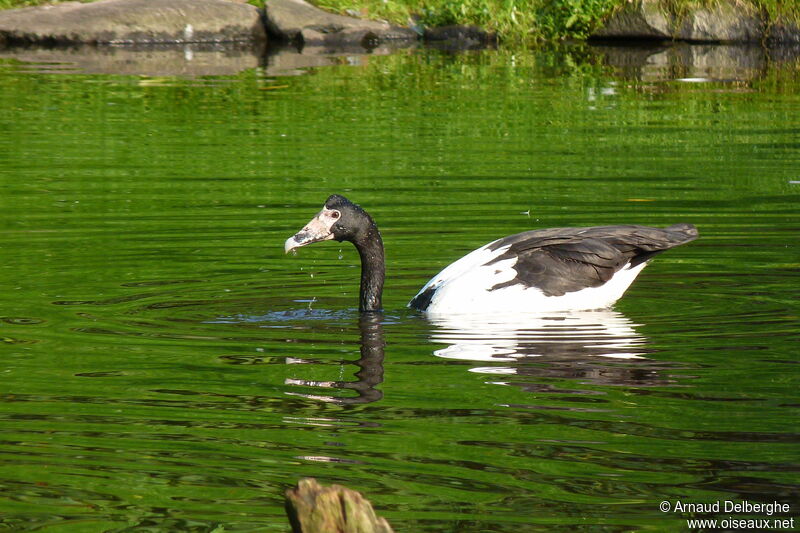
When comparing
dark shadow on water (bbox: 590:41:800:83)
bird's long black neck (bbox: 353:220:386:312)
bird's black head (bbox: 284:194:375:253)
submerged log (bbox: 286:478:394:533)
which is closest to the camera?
submerged log (bbox: 286:478:394:533)

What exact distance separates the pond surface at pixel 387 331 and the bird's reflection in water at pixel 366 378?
0.02 m

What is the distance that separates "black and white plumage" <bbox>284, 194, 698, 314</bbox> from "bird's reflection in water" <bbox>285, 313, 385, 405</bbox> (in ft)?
1.96

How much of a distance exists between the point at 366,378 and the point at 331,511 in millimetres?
3521

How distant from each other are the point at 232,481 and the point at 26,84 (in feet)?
57.9

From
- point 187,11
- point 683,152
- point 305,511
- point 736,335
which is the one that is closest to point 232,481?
point 305,511

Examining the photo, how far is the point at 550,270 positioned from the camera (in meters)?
9.16

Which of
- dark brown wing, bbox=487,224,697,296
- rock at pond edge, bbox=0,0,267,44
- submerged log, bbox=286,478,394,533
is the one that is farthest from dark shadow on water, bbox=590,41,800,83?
submerged log, bbox=286,478,394,533

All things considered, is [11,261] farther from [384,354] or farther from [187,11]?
[187,11]

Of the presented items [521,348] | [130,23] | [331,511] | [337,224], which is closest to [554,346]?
[521,348]

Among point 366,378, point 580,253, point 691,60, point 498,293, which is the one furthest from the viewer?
point 691,60

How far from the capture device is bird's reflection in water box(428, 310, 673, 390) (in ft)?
24.1

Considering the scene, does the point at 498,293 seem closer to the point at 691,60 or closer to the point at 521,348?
the point at 521,348

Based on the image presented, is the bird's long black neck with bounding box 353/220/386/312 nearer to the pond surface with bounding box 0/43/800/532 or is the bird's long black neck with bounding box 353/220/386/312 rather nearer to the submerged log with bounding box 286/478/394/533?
the pond surface with bounding box 0/43/800/532

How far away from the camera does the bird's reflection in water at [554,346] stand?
7.34m
